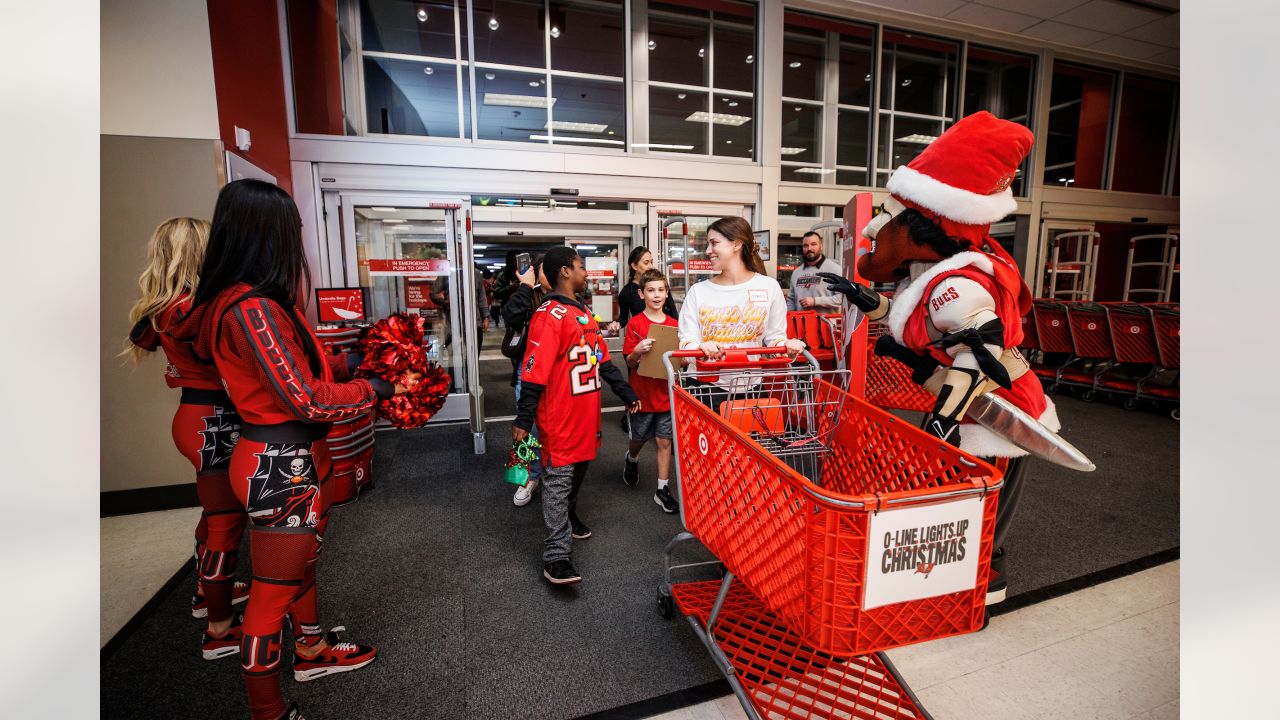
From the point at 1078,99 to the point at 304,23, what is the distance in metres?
11.1

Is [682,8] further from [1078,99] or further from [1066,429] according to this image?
[1078,99]

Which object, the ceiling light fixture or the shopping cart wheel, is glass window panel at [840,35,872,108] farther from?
the shopping cart wheel

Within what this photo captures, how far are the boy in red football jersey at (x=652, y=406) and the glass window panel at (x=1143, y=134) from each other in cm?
963

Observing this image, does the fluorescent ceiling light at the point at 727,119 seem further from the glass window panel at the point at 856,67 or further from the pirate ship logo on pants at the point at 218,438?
the pirate ship logo on pants at the point at 218,438

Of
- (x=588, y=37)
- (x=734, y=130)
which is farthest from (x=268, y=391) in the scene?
(x=734, y=130)

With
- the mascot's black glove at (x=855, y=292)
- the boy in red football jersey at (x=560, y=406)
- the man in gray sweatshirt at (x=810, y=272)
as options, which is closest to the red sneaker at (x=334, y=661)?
the boy in red football jersey at (x=560, y=406)

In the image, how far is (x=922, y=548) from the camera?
1434 millimetres

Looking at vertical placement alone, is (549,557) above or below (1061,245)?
below

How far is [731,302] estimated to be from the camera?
9.91 feet

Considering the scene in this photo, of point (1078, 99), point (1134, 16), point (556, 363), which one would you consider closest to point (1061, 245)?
point (1078, 99)

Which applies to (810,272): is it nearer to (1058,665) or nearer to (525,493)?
(525,493)

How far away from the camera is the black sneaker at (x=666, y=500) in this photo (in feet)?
12.0

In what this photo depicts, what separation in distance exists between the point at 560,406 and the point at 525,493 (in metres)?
1.29

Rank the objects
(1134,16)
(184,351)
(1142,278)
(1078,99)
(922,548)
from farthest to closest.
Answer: (1142,278)
(1078,99)
(1134,16)
(184,351)
(922,548)
